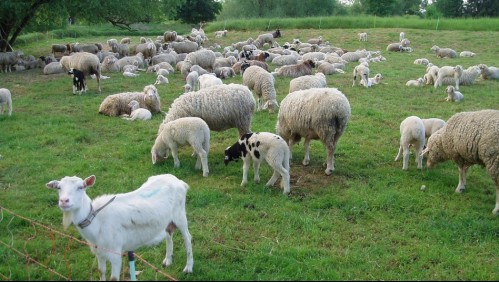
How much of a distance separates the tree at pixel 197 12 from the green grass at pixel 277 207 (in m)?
37.7

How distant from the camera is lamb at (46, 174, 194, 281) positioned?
14.7 feet

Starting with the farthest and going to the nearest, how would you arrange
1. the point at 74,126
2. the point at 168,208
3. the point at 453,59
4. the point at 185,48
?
1. the point at 185,48
2. the point at 453,59
3. the point at 74,126
4. the point at 168,208

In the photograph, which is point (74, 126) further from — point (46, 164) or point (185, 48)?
point (185, 48)

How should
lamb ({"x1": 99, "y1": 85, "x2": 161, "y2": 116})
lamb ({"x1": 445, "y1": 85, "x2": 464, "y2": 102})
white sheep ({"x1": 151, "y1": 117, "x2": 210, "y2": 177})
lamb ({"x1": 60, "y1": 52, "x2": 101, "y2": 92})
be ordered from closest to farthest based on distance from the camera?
white sheep ({"x1": 151, "y1": 117, "x2": 210, "y2": 177})
lamb ({"x1": 99, "y1": 85, "x2": 161, "y2": 116})
lamb ({"x1": 445, "y1": 85, "x2": 464, "y2": 102})
lamb ({"x1": 60, "y1": 52, "x2": 101, "y2": 92})

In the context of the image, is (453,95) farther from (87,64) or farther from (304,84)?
(87,64)

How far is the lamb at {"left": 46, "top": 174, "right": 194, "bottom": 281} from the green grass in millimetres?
693

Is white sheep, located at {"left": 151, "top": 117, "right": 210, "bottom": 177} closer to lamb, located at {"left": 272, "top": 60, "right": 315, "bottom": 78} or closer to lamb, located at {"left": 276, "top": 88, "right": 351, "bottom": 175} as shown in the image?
lamb, located at {"left": 276, "top": 88, "right": 351, "bottom": 175}

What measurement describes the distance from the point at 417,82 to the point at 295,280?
45.6 ft

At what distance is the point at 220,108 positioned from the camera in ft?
32.4

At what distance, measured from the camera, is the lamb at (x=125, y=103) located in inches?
531

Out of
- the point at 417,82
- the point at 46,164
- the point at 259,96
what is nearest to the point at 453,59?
the point at 417,82

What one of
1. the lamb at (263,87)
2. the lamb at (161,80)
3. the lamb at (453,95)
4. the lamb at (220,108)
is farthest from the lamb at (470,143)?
the lamb at (161,80)

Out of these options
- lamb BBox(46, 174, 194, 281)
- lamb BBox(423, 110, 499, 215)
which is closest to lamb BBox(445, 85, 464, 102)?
lamb BBox(423, 110, 499, 215)

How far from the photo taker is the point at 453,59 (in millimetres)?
24359
